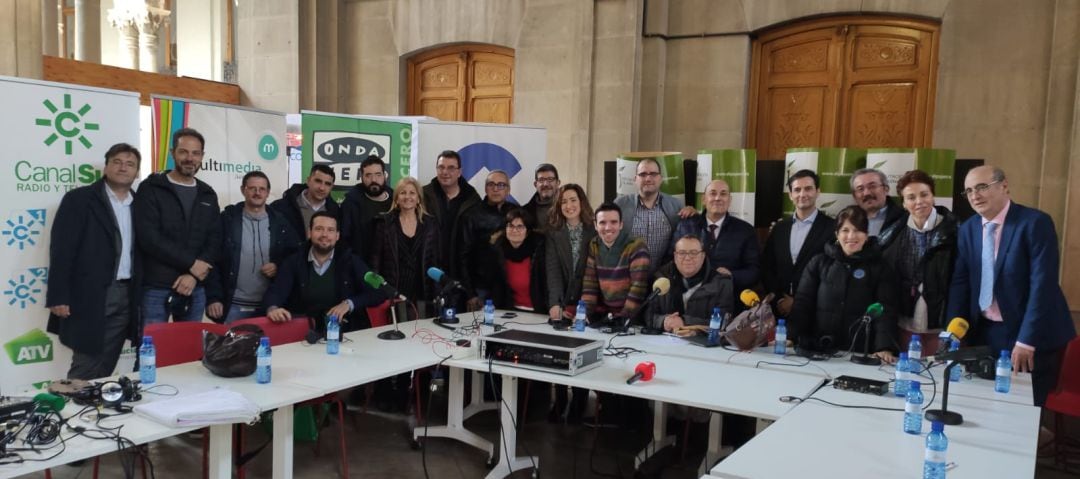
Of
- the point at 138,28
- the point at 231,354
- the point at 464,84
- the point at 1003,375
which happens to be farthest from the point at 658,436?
the point at 138,28

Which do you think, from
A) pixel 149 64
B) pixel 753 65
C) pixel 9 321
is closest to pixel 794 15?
pixel 753 65

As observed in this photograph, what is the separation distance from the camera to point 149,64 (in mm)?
14023

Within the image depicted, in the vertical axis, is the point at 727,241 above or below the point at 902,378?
above

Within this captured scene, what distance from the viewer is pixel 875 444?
2.50 m

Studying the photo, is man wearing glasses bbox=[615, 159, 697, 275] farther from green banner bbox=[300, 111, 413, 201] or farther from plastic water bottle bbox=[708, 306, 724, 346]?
green banner bbox=[300, 111, 413, 201]

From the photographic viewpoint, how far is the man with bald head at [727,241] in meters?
4.48

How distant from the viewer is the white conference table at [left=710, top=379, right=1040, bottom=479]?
89.4 inches

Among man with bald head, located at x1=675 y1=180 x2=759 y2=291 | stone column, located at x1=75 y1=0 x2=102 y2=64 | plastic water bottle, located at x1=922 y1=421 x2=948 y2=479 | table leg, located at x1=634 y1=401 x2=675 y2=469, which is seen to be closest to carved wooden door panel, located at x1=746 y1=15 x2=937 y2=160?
man with bald head, located at x1=675 y1=180 x2=759 y2=291

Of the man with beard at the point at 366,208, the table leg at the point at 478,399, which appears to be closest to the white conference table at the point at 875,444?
the table leg at the point at 478,399

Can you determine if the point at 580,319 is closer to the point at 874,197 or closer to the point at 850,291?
the point at 850,291

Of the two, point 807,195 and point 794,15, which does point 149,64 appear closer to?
point 794,15

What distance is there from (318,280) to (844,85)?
493 cm

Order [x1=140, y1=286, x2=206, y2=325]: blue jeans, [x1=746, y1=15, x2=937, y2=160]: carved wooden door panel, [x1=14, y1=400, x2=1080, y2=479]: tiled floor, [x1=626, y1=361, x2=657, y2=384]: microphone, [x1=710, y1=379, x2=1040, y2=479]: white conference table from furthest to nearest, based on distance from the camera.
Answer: [x1=746, y1=15, x2=937, y2=160]: carved wooden door panel
[x1=140, y1=286, x2=206, y2=325]: blue jeans
[x1=14, y1=400, x2=1080, y2=479]: tiled floor
[x1=626, y1=361, x2=657, y2=384]: microphone
[x1=710, y1=379, x2=1040, y2=479]: white conference table

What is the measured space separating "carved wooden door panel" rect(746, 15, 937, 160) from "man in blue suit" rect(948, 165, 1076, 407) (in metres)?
3.05
